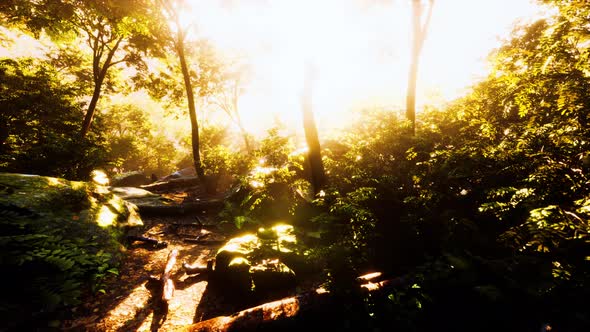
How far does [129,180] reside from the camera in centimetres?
2239

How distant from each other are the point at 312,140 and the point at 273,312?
6.48 meters

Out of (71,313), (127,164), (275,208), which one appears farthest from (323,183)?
(127,164)

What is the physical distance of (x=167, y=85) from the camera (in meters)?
16.9

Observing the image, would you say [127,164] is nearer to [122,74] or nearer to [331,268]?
[122,74]

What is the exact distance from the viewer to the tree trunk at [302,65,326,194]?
9477 mm

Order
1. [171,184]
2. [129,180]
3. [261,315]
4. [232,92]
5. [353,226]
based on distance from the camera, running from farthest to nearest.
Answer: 1. [232,92]
2. [129,180]
3. [171,184]
4. [353,226]
5. [261,315]

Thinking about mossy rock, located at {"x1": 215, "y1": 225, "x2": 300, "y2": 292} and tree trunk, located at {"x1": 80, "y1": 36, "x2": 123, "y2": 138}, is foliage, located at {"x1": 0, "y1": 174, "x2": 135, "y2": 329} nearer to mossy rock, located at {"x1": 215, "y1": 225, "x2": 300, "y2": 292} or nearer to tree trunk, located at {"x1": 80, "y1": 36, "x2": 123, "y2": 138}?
mossy rock, located at {"x1": 215, "y1": 225, "x2": 300, "y2": 292}

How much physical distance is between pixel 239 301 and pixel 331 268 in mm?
2309

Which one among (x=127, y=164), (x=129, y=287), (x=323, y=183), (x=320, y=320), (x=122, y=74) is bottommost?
(x=320, y=320)

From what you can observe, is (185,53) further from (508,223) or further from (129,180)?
(508,223)

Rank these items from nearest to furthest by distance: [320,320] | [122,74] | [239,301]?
1. [320,320]
2. [239,301]
3. [122,74]

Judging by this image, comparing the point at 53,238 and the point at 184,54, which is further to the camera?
the point at 184,54

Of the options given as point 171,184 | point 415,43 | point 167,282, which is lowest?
point 167,282

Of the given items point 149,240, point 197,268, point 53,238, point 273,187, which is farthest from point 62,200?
point 273,187
